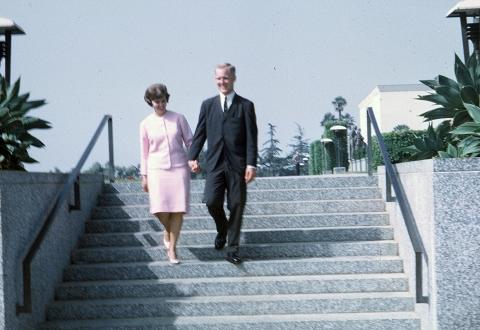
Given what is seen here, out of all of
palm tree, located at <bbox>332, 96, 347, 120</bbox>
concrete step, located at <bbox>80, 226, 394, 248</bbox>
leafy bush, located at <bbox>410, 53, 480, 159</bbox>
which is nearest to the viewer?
leafy bush, located at <bbox>410, 53, 480, 159</bbox>

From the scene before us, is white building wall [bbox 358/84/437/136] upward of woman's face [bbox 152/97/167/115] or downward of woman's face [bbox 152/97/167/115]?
upward

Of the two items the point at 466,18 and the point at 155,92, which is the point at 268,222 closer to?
the point at 155,92

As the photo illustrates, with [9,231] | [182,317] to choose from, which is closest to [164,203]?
[182,317]

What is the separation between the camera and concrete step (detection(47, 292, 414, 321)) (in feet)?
18.8

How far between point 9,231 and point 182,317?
1.55 m

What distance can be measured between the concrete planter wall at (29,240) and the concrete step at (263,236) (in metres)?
0.34

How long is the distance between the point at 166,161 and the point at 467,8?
873 cm

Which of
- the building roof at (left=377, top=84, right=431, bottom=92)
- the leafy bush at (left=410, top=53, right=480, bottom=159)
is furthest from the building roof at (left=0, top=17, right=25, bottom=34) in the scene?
the building roof at (left=377, top=84, right=431, bottom=92)

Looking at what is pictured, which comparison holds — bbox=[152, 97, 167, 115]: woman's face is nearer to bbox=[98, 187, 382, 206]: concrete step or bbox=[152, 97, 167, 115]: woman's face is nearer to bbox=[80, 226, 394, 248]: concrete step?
bbox=[80, 226, 394, 248]: concrete step

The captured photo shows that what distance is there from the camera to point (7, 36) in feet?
42.0

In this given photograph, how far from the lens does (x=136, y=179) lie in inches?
365

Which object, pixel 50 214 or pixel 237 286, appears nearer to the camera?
pixel 50 214

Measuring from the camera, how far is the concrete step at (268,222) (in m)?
7.11

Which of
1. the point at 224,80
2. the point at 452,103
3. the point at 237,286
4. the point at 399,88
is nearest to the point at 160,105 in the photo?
the point at 224,80
